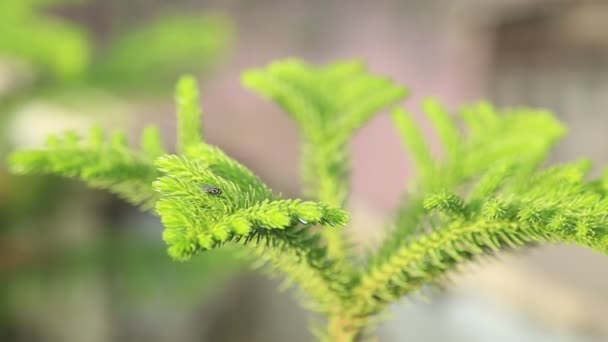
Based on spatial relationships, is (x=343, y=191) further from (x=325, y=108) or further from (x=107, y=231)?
(x=107, y=231)

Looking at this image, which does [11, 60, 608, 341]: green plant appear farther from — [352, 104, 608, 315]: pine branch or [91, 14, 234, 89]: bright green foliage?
[91, 14, 234, 89]: bright green foliage

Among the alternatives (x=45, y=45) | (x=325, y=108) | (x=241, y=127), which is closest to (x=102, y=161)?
(x=325, y=108)

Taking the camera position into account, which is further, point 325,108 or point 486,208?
point 325,108

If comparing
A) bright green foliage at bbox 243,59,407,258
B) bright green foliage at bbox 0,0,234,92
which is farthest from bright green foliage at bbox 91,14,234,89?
bright green foliage at bbox 243,59,407,258

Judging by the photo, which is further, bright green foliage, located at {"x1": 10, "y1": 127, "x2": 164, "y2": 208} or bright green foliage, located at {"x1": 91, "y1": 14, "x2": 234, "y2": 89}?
bright green foliage, located at {"x1": 91, "y1": 14, "x2": 234, "y2": 89}

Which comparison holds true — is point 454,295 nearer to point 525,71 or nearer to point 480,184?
point 525,71

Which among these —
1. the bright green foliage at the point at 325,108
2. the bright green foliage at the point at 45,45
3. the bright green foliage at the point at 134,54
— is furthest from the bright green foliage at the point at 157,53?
the bright green foliage at the point at 325,108

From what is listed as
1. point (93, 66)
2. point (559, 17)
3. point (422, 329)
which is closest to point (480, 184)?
point (93, 66)
